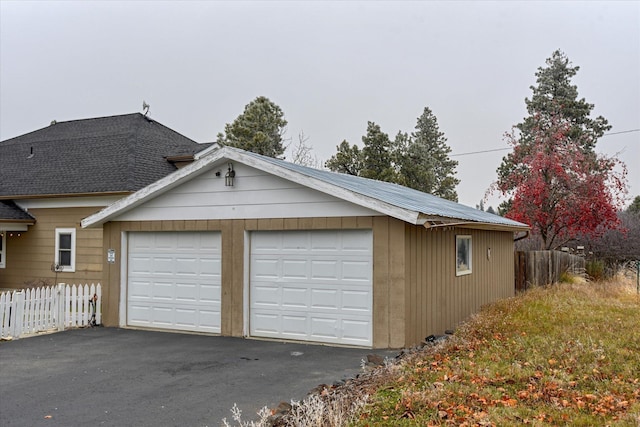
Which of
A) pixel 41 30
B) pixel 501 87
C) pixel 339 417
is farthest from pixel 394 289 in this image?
pixel 501 87

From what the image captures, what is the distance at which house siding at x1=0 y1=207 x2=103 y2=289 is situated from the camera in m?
15.3

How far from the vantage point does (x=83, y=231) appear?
15508 mm

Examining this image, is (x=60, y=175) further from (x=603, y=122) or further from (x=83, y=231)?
(x=603, y=122)

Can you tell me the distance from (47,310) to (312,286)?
5516mm

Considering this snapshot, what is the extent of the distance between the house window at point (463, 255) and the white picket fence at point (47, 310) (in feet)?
25.1

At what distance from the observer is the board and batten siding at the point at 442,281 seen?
9461 mm

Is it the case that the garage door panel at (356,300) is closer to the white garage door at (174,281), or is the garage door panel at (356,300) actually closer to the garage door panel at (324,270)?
the garage door panel at (324,270)

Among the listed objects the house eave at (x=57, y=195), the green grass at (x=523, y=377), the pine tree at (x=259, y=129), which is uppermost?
the pine tree at (x=259, y=129)

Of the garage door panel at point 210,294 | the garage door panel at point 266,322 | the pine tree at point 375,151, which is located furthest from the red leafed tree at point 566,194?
the garage door panel at point 210,294

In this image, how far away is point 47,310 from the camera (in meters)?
11.2

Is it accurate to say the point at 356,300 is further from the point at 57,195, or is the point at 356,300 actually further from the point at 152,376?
the point at 57,195

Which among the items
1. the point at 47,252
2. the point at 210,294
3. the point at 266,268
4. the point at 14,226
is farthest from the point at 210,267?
the point at 14,226

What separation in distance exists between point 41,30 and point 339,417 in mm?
18535

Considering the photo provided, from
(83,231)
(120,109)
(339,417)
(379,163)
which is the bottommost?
(339,417)
